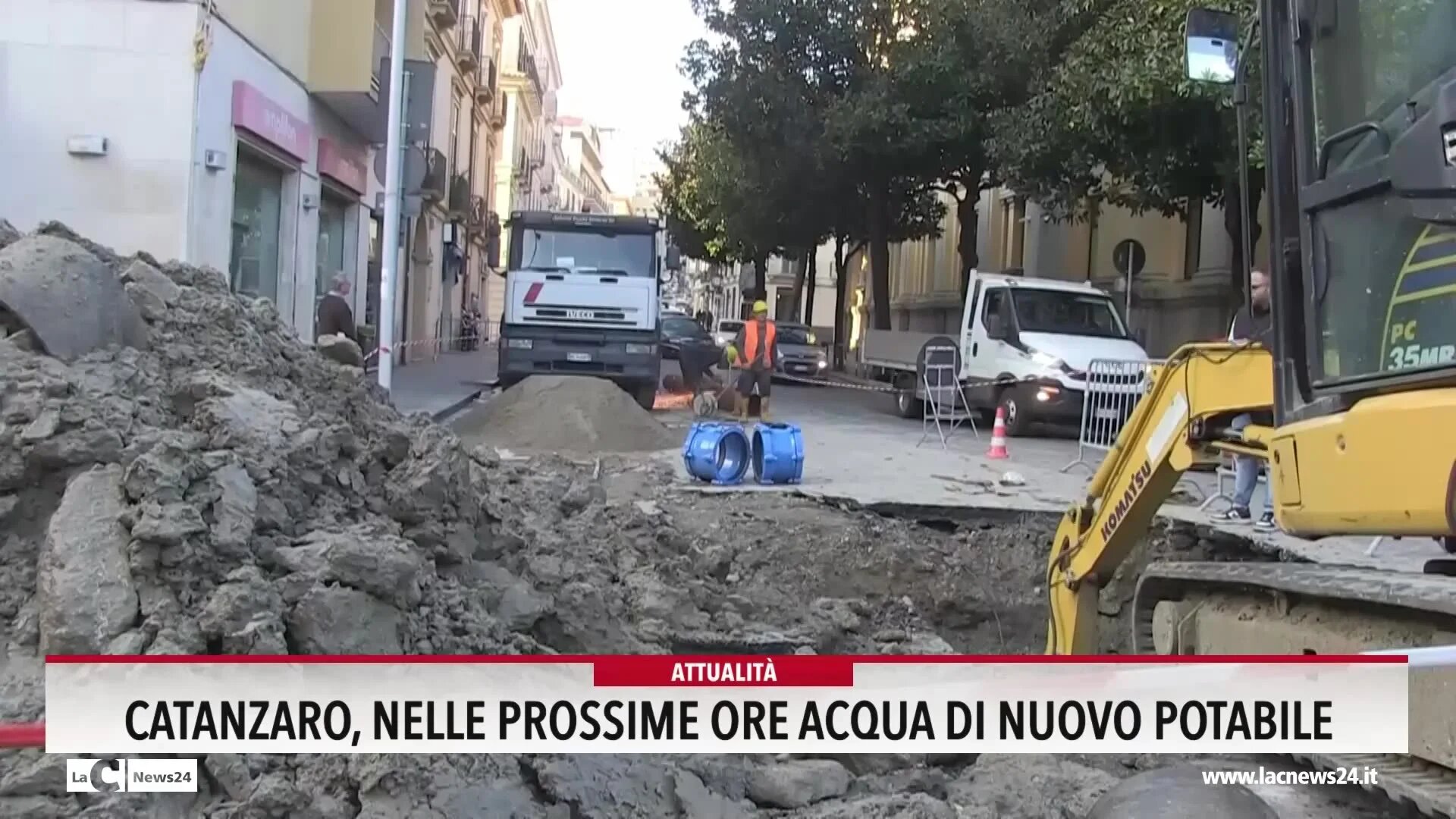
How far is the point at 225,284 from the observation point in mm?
6465

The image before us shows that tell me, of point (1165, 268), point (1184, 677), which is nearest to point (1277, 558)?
point (1184, 677)

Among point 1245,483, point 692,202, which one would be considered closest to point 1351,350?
point 1245,483

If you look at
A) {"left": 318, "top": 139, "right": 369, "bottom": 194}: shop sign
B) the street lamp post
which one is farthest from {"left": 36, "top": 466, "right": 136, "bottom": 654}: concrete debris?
{"left": 318, "top": 139, "right": 369, "bottom": 194}: shop sign

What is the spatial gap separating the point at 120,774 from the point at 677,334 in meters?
28.4

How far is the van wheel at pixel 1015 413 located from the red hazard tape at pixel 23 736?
1479 cm

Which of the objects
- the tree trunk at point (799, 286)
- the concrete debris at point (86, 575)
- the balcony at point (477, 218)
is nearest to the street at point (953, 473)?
the concrete debris at point (86, 575)

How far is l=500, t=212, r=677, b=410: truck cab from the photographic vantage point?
18453mm

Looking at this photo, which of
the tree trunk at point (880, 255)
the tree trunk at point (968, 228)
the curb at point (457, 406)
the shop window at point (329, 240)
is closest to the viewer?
the curb at point (457, 406)

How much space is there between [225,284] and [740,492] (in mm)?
4895

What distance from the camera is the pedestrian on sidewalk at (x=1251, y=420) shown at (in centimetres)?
437

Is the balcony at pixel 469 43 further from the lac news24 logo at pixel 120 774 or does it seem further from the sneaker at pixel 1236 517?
the lac news24 logo at pixel 120 774

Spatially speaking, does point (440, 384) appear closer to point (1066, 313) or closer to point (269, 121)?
point (269, 121)

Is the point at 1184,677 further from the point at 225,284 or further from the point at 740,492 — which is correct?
the point at 740,492

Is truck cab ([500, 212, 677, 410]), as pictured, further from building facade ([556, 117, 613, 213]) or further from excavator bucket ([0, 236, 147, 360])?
building facade ([556, 117, 613, 213])
